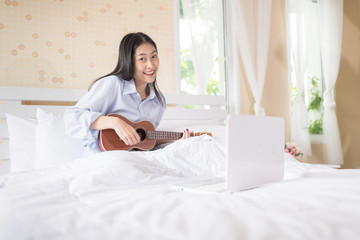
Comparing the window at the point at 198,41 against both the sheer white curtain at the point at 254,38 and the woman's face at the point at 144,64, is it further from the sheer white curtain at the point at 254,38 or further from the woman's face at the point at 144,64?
the woman's face at the point at 144,64

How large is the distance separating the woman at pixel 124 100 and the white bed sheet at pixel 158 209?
2.00 feet

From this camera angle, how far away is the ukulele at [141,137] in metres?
1.74

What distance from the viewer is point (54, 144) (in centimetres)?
177

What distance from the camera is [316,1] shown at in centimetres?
407

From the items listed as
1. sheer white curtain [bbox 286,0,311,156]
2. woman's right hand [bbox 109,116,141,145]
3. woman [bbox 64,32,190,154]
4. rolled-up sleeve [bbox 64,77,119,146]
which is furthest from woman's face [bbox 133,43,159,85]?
sheer white curtain [bbox 286,0,311,156]

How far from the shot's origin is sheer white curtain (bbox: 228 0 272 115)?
3.23 meters

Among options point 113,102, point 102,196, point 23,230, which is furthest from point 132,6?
point 23,230

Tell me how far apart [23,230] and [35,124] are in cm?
146

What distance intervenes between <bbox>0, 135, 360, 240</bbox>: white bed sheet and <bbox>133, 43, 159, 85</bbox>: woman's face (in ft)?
3.34

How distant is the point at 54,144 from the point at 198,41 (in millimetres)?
1757

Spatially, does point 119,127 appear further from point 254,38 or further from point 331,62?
point 331,62

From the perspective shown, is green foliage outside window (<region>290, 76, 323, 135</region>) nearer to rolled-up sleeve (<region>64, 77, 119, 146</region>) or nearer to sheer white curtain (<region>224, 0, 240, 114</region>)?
sheer white curtain (<region>224, 0, 240, 114</region>)

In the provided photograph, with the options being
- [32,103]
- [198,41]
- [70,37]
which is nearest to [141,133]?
[32,103]

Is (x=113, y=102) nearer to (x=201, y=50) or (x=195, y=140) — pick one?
(x=195, y=140)
